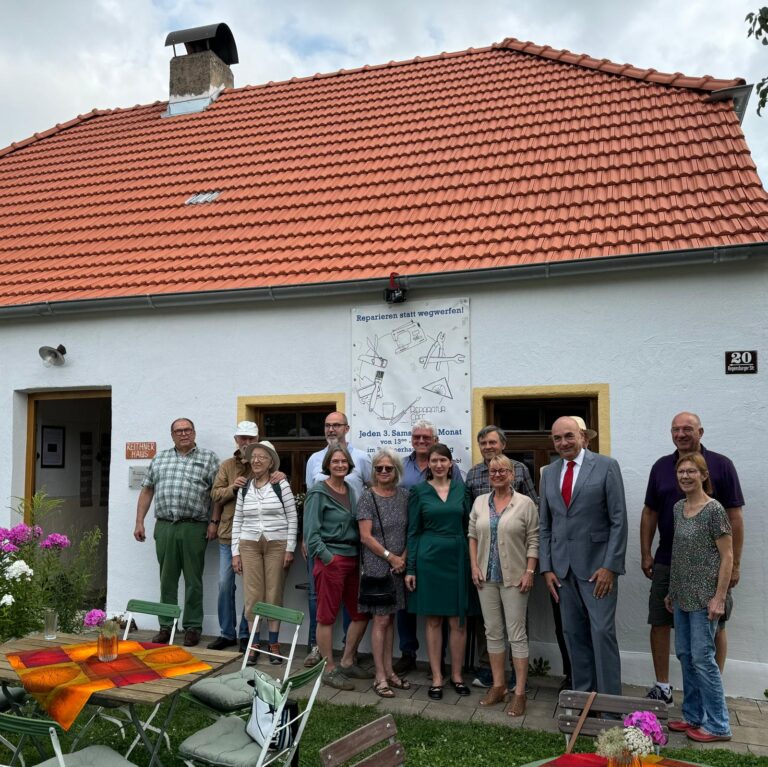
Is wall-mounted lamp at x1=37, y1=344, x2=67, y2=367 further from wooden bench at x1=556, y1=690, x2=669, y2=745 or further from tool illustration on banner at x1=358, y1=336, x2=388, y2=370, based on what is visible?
wooden bench at x1=556, y1=690, x2=669, y2=745

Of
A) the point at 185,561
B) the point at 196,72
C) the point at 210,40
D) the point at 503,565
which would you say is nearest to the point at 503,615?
the point at 503,565

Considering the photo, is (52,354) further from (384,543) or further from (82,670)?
(82,670)

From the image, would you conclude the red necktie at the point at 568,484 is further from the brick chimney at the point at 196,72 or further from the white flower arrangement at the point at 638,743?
the brick chimney at the point at 196,72

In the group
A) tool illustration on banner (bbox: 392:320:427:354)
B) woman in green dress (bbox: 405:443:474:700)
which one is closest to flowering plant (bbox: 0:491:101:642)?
woman in green dress (bbox: 405:443:474:700)

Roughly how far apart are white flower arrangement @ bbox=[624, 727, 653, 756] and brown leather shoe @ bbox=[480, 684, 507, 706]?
2.74 metres

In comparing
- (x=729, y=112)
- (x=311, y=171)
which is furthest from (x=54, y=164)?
(x=729, y=112)

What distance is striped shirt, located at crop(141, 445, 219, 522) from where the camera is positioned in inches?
290

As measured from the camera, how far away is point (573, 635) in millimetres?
5574

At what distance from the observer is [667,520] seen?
5633mm

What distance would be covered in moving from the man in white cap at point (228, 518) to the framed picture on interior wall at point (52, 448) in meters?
2.92

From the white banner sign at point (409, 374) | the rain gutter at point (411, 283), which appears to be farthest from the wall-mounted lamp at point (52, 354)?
the white banner sign at point (409, 374)

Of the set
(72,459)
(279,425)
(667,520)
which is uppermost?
(279,425)

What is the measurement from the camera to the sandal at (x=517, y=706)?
546 cm

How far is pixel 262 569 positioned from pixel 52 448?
3901mm
